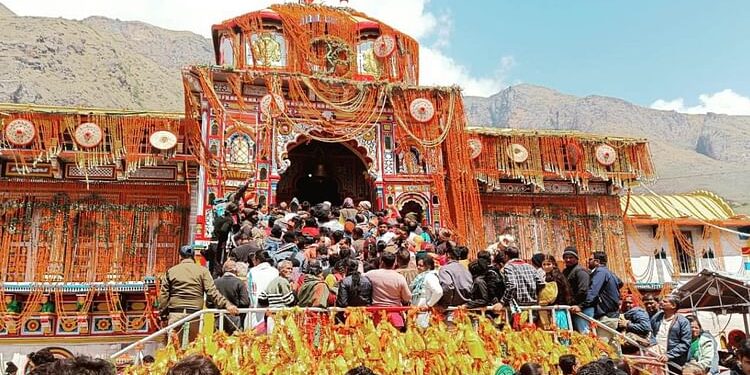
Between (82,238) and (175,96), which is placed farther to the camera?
(175,96)

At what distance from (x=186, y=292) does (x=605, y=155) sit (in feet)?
50.4

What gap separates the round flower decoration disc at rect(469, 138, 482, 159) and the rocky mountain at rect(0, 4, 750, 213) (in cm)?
3350

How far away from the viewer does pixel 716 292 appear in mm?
12102

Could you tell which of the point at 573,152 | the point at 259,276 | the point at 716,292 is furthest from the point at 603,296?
the point at 573,152

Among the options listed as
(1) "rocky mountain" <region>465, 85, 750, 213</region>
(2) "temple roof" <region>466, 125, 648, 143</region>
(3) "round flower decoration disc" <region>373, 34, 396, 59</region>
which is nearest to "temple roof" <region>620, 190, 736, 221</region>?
(2) "temple roof" <region>466, 125, 648, 143</region>

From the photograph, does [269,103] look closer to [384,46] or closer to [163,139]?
[163,139]

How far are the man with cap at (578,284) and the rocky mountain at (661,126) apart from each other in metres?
51.1

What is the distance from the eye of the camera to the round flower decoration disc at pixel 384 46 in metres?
17.6

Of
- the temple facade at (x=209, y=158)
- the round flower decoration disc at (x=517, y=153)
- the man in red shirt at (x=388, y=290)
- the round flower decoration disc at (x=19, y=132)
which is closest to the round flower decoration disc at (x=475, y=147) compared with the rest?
the temple facade at (x=209, y=158)

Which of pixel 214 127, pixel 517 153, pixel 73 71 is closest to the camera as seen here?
pixel 214 127

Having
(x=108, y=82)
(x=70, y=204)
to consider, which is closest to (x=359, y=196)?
(x=70, y=204)

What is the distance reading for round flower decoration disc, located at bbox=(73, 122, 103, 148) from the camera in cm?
1549

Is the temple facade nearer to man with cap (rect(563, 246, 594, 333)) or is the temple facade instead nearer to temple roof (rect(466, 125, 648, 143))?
temple roof (rect(466, 125, 648, 143))

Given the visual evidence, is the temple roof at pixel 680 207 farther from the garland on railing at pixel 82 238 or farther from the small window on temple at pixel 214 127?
the garland on railing at pixel 82 238
